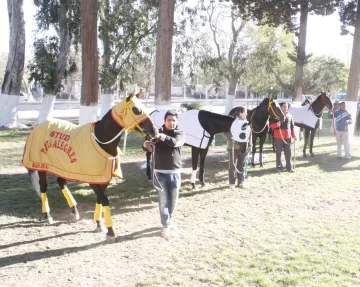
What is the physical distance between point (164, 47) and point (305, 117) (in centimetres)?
524

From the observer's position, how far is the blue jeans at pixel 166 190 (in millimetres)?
5141

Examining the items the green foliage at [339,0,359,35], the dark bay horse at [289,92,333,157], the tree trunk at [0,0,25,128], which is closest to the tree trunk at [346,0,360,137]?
the green foliage at [339,0,359,35]

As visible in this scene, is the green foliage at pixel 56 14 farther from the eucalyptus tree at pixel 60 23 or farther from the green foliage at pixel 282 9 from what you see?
the green foliage at pixel 282 9

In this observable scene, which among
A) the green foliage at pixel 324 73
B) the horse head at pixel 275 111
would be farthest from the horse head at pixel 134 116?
the green foliage at pixel 324 73

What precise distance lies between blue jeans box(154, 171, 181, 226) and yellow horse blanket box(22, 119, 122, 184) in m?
0.63

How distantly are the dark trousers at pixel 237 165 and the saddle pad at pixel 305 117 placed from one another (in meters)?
4.65

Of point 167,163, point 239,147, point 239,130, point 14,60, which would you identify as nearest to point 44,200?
point 167,163

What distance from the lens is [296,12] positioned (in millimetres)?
14133

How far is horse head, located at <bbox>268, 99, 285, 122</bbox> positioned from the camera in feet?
29.3

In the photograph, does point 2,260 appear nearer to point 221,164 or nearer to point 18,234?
point 18,234

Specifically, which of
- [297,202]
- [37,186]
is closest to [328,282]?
[297,202]

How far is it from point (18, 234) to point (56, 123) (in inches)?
68.8

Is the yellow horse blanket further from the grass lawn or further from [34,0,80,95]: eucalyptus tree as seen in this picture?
[34,0,80,95]: eucalyptus tree

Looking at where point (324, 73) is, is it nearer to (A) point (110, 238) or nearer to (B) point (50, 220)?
(B) point (50, 220)
